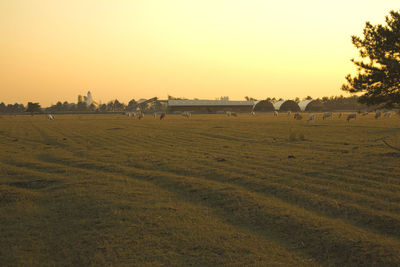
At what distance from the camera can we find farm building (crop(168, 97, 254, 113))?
114250mm

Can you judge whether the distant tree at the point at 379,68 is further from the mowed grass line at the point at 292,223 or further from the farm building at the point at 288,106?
the farm building at the point at 288,106

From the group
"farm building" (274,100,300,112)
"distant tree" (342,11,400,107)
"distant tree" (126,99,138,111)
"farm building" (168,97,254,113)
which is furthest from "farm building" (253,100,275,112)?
"distant tree" (342,11,400,107)

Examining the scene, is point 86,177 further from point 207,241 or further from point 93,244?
point 207,241

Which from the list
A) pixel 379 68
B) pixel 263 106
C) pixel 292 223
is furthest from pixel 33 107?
pixel 292 223

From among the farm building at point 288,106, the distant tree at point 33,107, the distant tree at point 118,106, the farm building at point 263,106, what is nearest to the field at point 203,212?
the distant tree at point 33,107

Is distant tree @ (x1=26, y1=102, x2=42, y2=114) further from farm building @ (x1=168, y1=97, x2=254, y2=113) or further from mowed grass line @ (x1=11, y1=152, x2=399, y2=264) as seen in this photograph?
mowed grass line @ (x1=11, y1=152, x2=399, y2=264)

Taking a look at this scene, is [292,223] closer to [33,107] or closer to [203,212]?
[203,212]

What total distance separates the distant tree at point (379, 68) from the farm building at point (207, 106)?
94.5m

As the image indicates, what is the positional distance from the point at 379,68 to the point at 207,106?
105 metres

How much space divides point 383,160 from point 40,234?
1190 centimetres

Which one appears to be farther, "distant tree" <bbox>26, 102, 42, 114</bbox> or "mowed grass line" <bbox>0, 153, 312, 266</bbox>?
"distant tree" <bbox>26, 102, 42, 114</bbox>

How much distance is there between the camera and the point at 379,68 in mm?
14586

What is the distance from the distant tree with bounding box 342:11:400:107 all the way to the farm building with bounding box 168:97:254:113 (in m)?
94.5

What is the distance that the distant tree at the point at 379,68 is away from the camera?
14.1 metres
